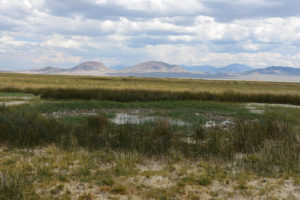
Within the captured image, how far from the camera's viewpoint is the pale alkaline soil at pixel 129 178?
6.10 m

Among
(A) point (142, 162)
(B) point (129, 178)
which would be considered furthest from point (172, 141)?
(B) point (129, 178)

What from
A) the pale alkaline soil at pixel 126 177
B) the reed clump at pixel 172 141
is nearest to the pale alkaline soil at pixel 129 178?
the pale alkaline soil at pixel 126 177

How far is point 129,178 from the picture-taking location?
277 inches

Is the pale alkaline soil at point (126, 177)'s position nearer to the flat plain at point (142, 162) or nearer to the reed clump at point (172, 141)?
the flat plain at point (142, 162)

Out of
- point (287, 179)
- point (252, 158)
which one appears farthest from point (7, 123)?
point (287, 179)

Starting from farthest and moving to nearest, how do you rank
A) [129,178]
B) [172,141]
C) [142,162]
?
[172,141] → [142,162] → [129,178]

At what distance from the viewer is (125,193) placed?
6176mm

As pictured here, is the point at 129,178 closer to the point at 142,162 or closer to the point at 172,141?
the point at 142,162

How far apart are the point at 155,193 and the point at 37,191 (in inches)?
105

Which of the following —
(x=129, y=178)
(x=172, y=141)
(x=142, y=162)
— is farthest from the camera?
(x=172, y=141)

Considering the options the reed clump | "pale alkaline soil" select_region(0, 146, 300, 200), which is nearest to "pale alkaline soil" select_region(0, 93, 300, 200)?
"pale alkaline soil" select_region(0, 146, 300, 200)

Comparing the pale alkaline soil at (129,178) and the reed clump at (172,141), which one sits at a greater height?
the reed clump at (172,141)

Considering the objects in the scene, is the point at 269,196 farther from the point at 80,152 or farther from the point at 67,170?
the point at 80,152

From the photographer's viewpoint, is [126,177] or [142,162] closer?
[126,177]
